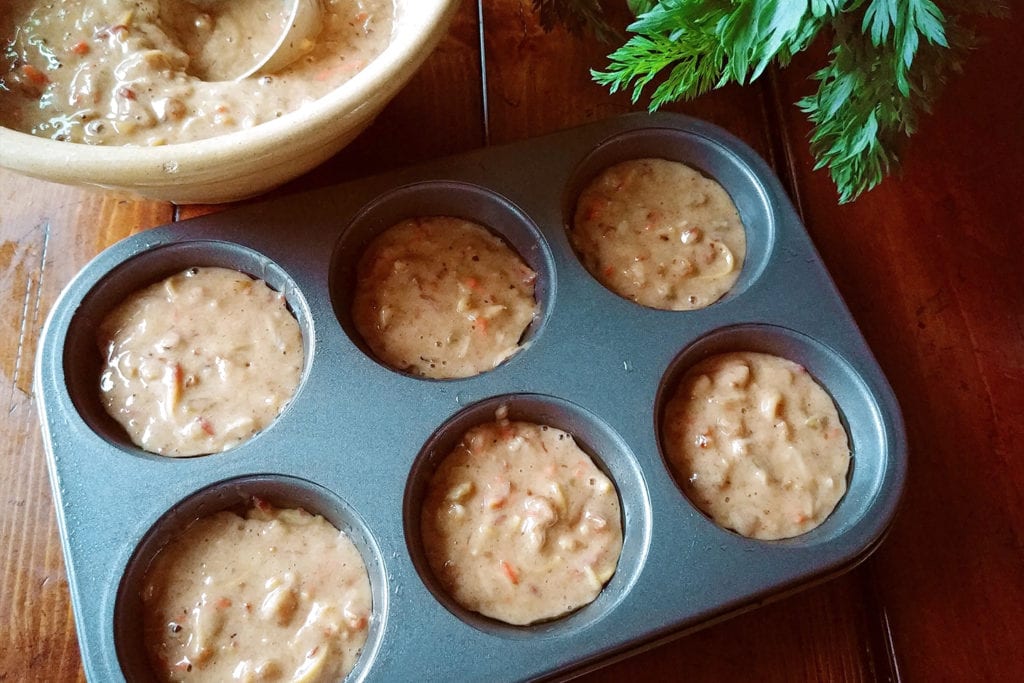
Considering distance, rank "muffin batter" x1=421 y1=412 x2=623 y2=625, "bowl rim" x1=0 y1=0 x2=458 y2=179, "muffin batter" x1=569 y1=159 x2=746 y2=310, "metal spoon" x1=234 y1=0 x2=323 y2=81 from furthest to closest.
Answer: "muffin batter" x1=569 y1=159 x2=746 y2=310 → "metal spoon" x1=234 y1=0 x2=323 y2=81 → "muffin batter" x1=421 y1=412 x2=623 y2=625 → "bowl rim" x1=0 y1=0 x2=458 y2=179

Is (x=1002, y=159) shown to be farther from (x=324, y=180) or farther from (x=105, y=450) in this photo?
(x=105, y=450)

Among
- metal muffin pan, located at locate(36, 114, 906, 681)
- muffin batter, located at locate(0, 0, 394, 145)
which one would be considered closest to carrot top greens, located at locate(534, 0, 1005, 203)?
metal muffin pan, located at locate(36, 114, 906, 681)

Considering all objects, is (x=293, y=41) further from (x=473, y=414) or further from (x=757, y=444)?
(x=757, y=444)

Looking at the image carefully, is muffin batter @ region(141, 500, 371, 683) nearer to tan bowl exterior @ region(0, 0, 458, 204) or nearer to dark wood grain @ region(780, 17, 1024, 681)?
tan bowl exterior @ region(0, 0, 458, 204)

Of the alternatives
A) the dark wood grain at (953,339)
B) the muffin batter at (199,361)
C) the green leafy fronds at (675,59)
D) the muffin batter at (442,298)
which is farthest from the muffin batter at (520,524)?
the green leafy fronds at (675,59)

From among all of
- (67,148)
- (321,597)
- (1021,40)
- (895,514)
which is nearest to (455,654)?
(321,597)

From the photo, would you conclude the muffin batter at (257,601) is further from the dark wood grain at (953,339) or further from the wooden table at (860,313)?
the dark wood grain at (953,339)
